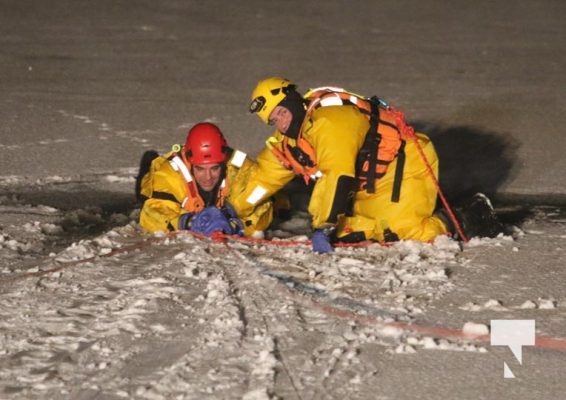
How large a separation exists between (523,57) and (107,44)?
490 cm

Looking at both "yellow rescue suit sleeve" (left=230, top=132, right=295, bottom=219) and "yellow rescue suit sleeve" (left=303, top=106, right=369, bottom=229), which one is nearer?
"yellow rescue suit sleeve" (left=303, top=106, right=369, bottom=229)

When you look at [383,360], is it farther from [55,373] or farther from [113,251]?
[113,251]

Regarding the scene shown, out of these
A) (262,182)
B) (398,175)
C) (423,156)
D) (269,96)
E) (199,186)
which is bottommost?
(199,186)

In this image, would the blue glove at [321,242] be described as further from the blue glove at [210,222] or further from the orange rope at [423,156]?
the orange rope at [423,156]

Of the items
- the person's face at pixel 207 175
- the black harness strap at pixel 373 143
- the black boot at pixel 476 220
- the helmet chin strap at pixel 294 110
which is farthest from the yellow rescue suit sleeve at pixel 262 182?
the black boot at pixel 476 220

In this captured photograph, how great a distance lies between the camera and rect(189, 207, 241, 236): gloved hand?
693cm

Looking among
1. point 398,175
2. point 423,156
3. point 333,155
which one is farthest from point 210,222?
point 423,156

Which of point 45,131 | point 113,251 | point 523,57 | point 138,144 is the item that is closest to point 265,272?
point 113,251

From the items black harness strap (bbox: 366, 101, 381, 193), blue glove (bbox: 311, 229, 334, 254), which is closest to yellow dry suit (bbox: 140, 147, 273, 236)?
black harness strap (bbox: 366, 101, 381, 193)

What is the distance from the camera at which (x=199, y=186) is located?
7.43 m

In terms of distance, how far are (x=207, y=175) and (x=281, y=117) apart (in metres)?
0.86

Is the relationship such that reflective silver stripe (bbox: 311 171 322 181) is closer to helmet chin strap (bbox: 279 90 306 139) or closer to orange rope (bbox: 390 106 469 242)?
helmet chin strap (bbox: 279 90 306 139)

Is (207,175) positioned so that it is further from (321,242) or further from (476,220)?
(476,220)

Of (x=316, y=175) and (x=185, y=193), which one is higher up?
(x=316, y=175)
